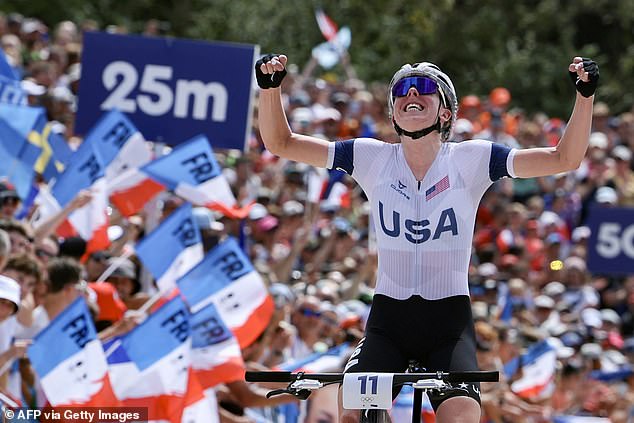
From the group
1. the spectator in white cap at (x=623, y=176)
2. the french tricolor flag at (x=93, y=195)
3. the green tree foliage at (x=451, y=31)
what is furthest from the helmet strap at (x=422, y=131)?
the green tree foliage at (x=451, y=31)

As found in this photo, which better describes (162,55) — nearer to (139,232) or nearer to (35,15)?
(139,232)

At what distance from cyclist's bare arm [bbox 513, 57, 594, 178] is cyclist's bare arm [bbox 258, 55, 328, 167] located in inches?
36.5

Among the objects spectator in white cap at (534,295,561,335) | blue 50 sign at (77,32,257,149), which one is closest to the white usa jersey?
blue 50 sign at (77,32,257,149)

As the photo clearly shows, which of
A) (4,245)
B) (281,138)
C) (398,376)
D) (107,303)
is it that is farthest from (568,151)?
(107,303)

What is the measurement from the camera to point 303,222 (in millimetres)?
15023

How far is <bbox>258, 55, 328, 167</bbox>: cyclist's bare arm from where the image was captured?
741 cm

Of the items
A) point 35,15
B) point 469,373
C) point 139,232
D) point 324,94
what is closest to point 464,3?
point 35,15

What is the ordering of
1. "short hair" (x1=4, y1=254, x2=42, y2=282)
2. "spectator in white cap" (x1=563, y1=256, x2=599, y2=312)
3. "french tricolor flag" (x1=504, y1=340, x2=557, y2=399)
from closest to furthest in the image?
"short hair" (x1=4, y1=254, x2=42, y2=282) < "french tricolor flag" (x1=504, y1=340, x2=557, y2=399) < "spectator in white cap" (x1=563, y1=256, x2=599, y2=312)

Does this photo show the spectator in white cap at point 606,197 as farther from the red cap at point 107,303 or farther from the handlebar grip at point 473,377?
the handlebar grip at point 473,377

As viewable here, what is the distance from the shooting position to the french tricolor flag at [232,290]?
1059cm

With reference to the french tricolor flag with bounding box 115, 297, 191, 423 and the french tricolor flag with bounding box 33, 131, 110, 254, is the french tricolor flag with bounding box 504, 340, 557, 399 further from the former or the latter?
the french tricolor flag with bounding box 115, 297, 191, 423

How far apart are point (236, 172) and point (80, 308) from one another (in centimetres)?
641

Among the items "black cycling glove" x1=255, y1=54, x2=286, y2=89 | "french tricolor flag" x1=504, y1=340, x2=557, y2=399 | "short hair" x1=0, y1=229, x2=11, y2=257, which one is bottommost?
"french tricolor flag" x1=504, y1=340, x2=557, y2=399

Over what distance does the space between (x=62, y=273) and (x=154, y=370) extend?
815mm
